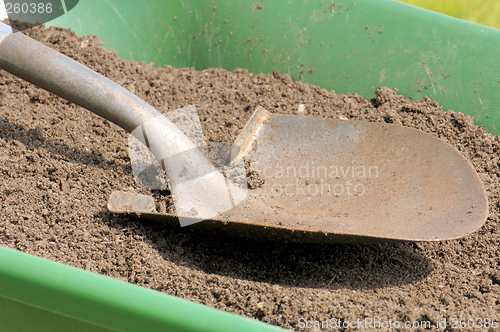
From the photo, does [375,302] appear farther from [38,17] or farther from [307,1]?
[38,17]

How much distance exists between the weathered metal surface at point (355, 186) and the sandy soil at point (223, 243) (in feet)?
0.29

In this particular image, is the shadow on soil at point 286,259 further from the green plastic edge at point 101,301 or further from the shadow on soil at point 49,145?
the green plastic edge at point 101,301

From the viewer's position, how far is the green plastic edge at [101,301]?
1.95ft

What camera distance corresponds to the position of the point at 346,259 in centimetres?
101

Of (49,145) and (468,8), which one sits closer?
(49,145)

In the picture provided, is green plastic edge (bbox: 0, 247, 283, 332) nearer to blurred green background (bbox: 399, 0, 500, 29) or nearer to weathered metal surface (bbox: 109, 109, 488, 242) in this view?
weathered metal surface (bbox: 109, 109, 488, 242)

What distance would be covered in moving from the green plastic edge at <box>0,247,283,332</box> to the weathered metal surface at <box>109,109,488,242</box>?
0.35 meters

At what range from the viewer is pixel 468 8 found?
2.26m

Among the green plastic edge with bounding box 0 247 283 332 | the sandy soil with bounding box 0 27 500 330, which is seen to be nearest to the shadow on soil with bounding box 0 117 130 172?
the sandy soil with bounding box 0 27 500 330

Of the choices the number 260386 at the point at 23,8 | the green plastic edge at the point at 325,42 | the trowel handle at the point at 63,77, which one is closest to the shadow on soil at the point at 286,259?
the trowel handle at the point at 63,77

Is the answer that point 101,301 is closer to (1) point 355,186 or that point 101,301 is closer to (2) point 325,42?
(1) point 355,186

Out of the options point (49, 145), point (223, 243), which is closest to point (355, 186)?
point (223, 243)

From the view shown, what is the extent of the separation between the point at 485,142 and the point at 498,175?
11cm

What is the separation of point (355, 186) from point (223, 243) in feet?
1.29
